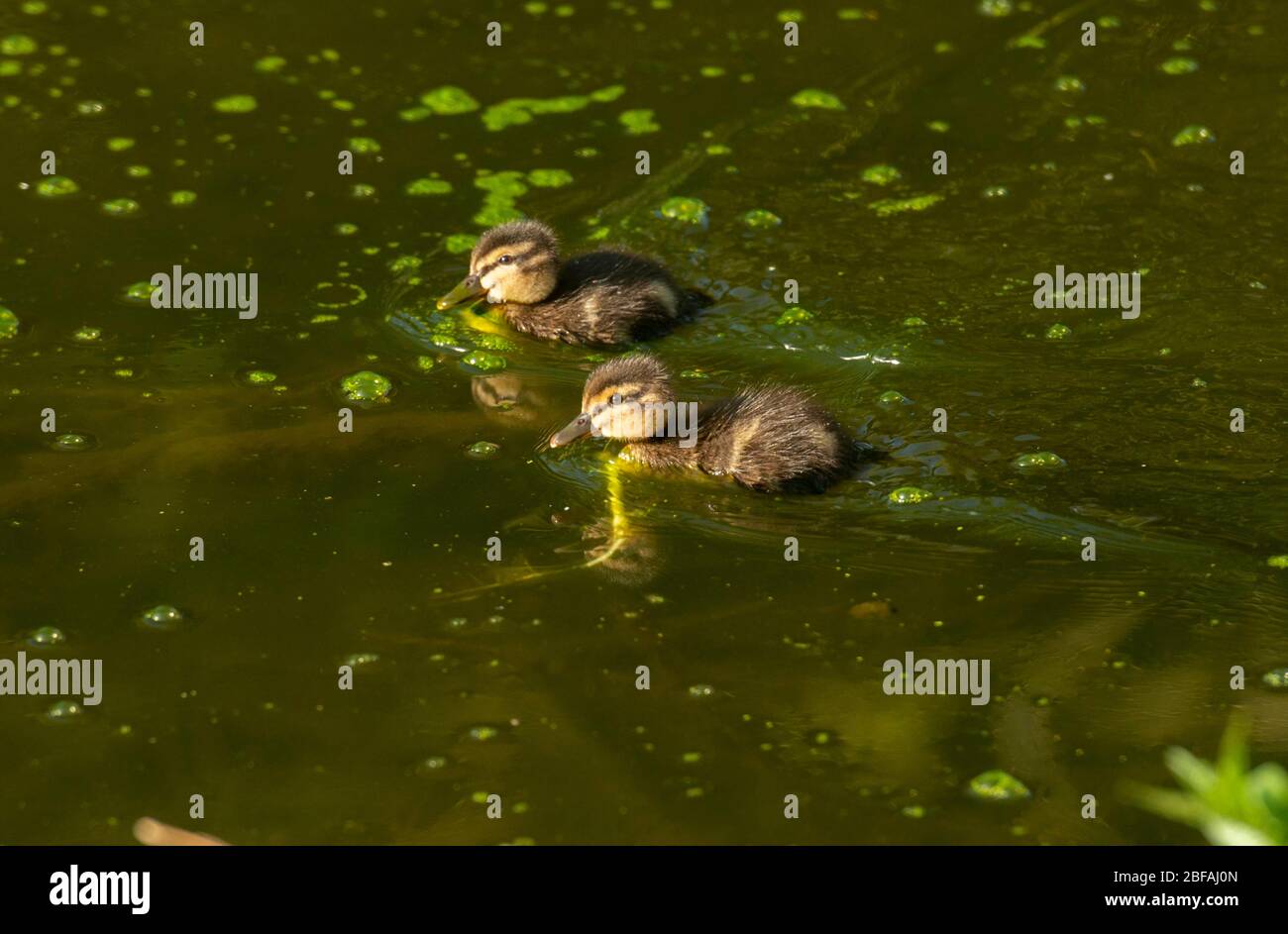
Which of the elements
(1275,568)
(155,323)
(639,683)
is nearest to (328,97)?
(155,323)

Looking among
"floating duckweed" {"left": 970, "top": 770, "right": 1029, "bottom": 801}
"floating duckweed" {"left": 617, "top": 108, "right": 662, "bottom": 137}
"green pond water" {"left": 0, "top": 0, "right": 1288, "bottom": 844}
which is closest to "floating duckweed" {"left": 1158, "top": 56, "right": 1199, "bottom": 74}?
"green pond water" {"left": 0, "top": 0, "right": 1288, "bottom": 844}

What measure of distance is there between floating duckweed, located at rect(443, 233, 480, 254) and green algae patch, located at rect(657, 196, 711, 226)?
91 cm

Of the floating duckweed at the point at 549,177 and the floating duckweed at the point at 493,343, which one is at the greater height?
the floating duckweed at the point at 549,177

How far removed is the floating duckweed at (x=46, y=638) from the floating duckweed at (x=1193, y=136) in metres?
5.83

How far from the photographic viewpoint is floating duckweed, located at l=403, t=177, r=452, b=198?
734 centimetres

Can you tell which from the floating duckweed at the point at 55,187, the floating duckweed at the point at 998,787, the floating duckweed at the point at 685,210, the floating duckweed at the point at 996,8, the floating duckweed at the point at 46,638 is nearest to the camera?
the floating duckweed at the point at 998,787

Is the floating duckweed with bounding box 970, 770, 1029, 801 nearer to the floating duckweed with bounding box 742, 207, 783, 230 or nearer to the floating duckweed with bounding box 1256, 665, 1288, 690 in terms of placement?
the floating duckweed with bounding box 1256, 665, 1288, 690

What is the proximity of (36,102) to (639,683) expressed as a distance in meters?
5.15

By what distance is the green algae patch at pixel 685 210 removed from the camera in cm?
Answer: 730

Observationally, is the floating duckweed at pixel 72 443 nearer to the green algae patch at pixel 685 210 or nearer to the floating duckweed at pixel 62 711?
the floating duckweed at pixel 62 711

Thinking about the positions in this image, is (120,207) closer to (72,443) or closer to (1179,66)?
(72,443)

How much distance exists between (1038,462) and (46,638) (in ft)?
10.8

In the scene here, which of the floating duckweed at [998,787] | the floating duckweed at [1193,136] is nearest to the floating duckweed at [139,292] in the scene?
the floating duckweed at [998,787]

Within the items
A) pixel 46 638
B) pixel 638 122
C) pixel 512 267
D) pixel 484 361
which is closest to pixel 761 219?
pixel 638 122
